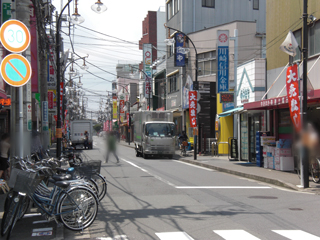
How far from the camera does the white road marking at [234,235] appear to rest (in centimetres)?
644

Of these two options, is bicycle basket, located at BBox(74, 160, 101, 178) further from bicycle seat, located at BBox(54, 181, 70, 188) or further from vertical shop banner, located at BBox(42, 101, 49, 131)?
vertical shop banner, located at BBox(42, 101, 49, 131)

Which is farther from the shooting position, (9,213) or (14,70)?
(14,70)

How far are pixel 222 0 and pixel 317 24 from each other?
82.0ft

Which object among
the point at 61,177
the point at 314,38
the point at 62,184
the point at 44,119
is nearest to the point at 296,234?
the point at 62,184

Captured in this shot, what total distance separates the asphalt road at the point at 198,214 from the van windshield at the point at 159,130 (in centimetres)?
1282

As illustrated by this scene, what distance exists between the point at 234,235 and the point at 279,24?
1432 centimetres

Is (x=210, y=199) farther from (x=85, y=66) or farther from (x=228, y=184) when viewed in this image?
(x=85, y=66)

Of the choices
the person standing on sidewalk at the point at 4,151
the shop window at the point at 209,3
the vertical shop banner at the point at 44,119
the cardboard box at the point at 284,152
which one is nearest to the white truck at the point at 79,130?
the shop window at the point at 209,3

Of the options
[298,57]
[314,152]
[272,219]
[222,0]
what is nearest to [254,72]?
[298,57]

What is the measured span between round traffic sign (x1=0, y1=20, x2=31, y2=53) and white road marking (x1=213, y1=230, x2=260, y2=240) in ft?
17.1

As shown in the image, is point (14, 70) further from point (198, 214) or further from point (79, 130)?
point (79, 130)

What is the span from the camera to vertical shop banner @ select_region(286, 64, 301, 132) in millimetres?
12430

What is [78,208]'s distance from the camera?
6.88m

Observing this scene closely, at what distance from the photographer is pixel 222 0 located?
38500 millimetres
